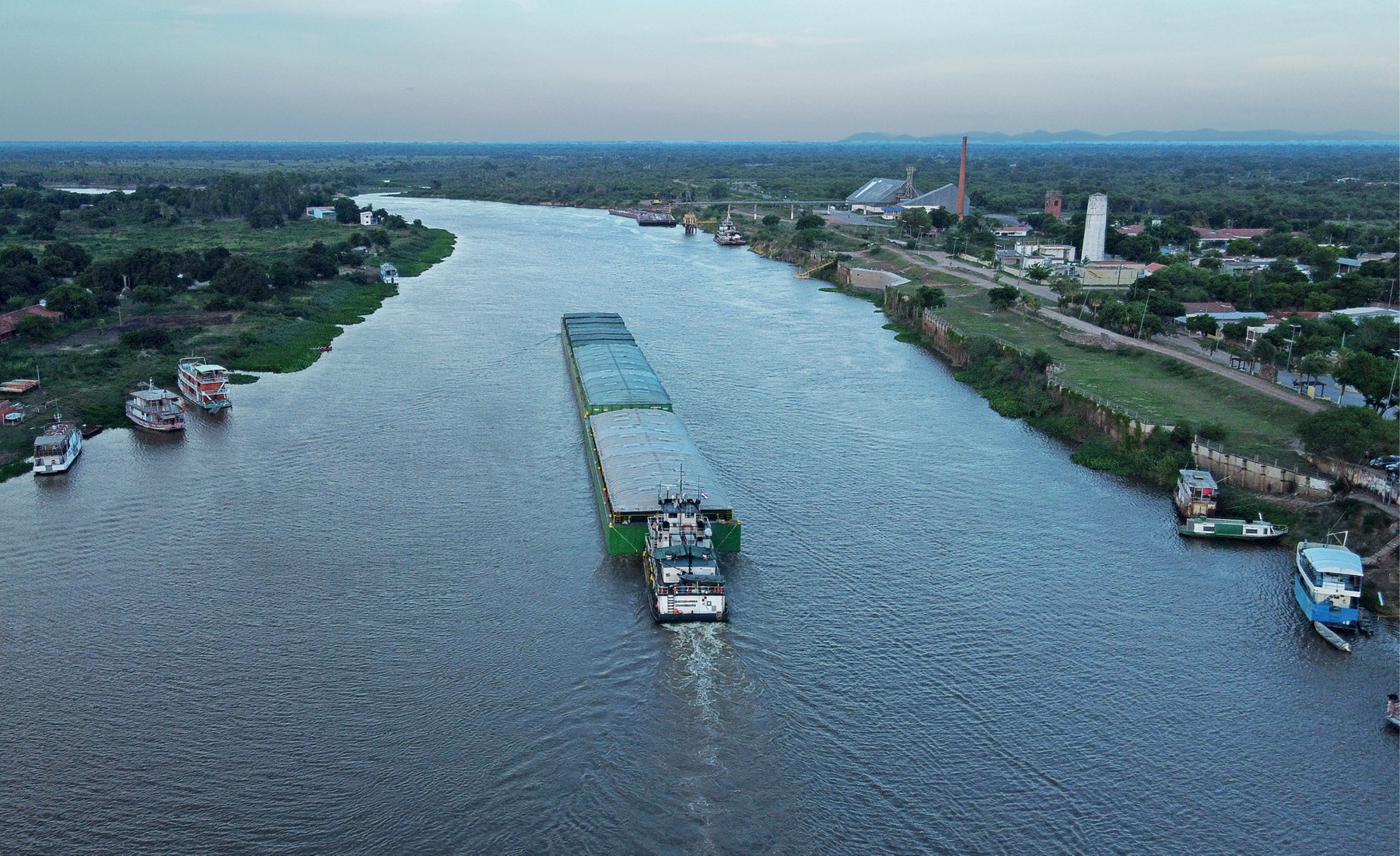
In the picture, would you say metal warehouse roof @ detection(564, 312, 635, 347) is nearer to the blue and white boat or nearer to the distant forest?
the blue and white boat

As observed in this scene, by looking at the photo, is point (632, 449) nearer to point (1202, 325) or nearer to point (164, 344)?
point (164, 344)

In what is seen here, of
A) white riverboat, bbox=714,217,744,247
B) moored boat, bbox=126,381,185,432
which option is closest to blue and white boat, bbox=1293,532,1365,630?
moored boat, bbox=126,381,185,432

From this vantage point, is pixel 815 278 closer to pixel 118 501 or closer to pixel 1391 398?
pixel 1391 398

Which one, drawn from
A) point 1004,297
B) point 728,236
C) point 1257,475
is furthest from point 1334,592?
point 728,236

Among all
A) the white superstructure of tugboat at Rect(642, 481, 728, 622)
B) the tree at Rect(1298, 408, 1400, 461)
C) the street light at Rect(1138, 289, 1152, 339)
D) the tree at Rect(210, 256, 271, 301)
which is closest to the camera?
the white superstructure of tugboat at Rect(642, 481, 728, 622)

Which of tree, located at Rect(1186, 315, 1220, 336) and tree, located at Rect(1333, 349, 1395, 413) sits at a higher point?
tree, located at Rect(1333, 349, 1395, 413)

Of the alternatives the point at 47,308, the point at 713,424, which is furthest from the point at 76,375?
the point at 713,424
